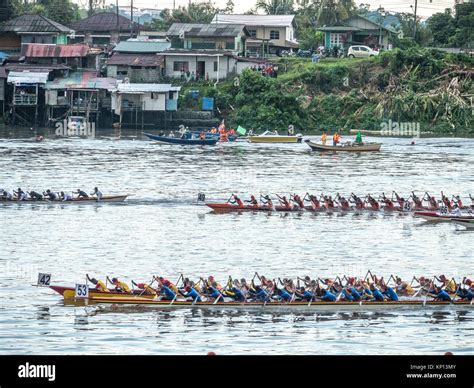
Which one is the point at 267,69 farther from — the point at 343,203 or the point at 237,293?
the point at 237,293

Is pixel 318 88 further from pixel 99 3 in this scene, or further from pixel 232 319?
pixel 99 3

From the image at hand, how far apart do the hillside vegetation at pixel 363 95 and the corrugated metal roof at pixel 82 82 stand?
6370mm

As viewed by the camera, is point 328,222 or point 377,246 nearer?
point 377,246

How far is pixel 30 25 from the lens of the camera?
91.4 meters

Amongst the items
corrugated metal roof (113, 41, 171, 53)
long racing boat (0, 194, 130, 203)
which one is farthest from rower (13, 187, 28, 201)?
corrugated metal roof (113, 41, 171, 53)

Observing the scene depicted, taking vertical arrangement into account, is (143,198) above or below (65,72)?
below

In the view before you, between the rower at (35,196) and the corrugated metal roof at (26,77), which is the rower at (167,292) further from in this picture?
the corrugated metal roof at (26,77)

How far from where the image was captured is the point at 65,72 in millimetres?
86625

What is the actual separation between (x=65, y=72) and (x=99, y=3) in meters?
76.0

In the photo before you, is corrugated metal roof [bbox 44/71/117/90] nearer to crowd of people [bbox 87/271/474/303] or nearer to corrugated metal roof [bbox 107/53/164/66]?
corrugated metal roof [bbox 107/53/164/66]

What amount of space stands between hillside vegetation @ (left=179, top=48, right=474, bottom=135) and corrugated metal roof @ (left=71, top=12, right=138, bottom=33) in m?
19.6

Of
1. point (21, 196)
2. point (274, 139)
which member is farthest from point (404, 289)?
point (274, 139)
